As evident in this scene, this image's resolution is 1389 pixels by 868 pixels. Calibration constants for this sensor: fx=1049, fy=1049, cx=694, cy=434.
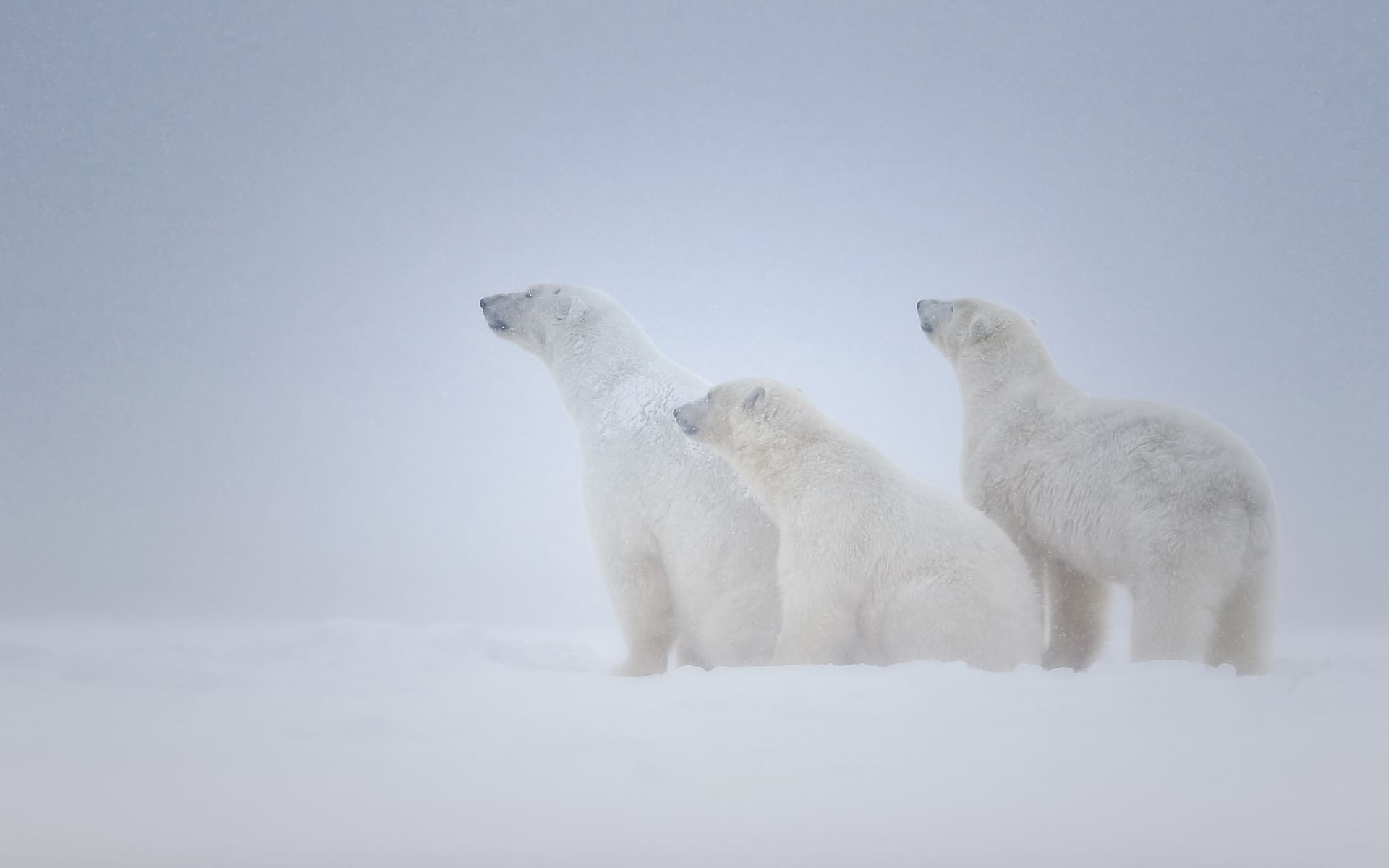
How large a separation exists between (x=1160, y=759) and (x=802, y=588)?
4.95 ft

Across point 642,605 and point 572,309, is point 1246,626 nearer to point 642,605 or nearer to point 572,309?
point 642,605

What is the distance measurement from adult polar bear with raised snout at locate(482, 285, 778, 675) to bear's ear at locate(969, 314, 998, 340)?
1313 millimetres

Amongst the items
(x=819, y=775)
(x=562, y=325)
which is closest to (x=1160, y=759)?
(x=819, y=775)

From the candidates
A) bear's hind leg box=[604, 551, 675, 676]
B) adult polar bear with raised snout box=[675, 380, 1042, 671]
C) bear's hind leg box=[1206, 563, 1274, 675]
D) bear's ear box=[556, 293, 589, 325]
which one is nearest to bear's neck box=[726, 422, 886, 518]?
adult polar bear with raised snout box=[675, 380, 1042, 671]

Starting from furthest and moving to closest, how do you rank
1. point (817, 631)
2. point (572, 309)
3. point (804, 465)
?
point (572, 309)
point (804, 465)
point (817, 631)

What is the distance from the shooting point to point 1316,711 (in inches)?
125

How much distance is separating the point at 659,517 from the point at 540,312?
1.36m

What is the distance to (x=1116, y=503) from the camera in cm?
411

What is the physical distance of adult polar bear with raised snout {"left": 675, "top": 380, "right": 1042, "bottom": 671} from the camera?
3670 mm

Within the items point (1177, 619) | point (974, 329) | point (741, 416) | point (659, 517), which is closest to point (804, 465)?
point (741, 416)

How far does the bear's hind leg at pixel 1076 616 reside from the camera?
4.70 metres

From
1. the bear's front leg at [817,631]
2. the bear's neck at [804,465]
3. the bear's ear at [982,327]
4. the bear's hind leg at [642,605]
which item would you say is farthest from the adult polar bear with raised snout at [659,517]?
the bear's ear at [982,327]

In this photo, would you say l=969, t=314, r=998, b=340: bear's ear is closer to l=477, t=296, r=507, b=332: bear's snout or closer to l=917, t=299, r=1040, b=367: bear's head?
l=917, t=299, r=1040, b=367: bear's head

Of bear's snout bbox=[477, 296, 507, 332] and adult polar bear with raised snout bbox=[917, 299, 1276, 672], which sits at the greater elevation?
bear's snout bbox=[477, 296, 507, 332]
